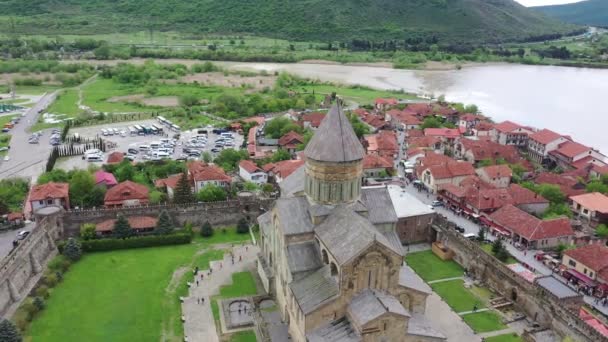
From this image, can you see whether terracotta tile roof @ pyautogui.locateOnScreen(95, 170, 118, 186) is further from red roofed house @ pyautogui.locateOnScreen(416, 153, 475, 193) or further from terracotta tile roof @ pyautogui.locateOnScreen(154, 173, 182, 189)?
red roofed house @ pyautogui.locateOnScreen(416, 153, 475, 193)

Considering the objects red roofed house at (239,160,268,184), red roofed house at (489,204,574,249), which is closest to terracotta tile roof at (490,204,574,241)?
red roofed house at (489,204,574,249)

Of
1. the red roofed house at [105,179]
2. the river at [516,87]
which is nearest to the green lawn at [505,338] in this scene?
the red roofed house at [105,179]

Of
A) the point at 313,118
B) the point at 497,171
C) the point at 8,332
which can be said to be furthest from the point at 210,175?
the point at 313,118

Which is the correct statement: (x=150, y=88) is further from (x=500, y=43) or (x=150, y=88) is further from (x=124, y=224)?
(x=500, y=43)

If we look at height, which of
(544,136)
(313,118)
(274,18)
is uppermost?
(274,18)

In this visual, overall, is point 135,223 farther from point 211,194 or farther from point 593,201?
Result: point 593,201

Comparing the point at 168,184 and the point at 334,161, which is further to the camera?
the point at 168,184

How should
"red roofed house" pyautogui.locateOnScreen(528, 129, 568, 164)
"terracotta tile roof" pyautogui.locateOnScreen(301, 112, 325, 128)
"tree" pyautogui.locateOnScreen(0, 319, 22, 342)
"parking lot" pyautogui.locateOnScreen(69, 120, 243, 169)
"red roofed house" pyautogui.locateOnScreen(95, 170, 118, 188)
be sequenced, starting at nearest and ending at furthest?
1. "tree" pyautogui.locateOnScreen(0, 319, 22, 342)
2. "red roofed house" pyautogui.locateOnScreen(95, 170, 118, 188)
3. "parking lot" pyautogui.locateOnScreen(69, 120, 243, 169)
4. "red roofed house" pyautogui.locateOnScreen(528, 129, 568, 164)
5. "terracotta tile roof" pyautogui.locateOnScreen(301, 112, 325, 128)

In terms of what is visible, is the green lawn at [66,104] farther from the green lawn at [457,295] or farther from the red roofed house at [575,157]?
the red roofed house at [575,157]
